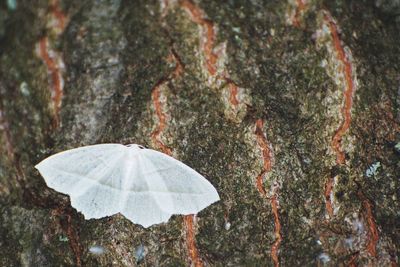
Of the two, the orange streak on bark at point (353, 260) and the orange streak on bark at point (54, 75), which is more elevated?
the orange streak on bark at point (54, 75)

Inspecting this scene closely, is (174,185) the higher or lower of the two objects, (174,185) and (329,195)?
the lower

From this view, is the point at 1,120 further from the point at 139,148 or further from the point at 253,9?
the point at 253,9

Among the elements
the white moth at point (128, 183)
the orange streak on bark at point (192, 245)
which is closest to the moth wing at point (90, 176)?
the white moth at point (128, 183)

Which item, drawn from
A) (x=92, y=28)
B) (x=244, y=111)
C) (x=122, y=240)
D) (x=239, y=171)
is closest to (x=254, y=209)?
(x=239, y=171)

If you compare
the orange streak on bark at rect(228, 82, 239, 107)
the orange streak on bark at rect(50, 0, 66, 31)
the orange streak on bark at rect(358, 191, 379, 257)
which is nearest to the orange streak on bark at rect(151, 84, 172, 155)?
the orange streak on bark at rect(228, 82, 239, 107)

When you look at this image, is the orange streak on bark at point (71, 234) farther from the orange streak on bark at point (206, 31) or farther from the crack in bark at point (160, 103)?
the orange streak on bark at point (206, 31)

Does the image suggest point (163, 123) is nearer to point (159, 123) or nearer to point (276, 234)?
point (159, 123)

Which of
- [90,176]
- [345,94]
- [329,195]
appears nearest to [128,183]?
[90,176]
